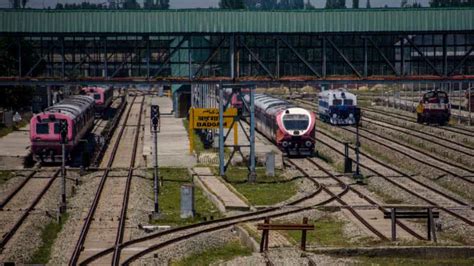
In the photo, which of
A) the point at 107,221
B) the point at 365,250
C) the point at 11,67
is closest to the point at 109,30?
the point at 107,221

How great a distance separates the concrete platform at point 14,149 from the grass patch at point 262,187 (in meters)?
10.1

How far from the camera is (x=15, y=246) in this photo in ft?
81.2

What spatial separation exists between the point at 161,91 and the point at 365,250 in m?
105

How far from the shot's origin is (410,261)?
2302 cm

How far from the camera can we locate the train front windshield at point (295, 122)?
49.2m

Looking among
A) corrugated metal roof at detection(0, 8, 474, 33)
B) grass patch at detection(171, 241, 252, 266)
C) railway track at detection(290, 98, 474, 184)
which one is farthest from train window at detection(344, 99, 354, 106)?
grass patch at detection(171, 241, 252, 266)

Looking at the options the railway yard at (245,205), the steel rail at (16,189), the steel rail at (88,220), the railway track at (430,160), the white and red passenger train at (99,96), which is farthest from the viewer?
the white and red passenger train at (99,96)

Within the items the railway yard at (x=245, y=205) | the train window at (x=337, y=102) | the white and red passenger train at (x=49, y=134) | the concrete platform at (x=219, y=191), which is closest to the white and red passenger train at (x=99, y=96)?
the train window at (x=337, y=102)

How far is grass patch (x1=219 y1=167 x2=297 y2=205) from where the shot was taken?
3484 centimetres

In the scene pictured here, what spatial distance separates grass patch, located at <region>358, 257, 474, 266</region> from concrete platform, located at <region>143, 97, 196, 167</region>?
75.8ft

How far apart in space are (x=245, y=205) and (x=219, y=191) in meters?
3.52

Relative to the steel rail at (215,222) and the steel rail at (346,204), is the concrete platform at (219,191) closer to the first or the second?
the steel rail at (215,222)

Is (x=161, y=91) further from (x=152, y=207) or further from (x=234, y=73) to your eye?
(x=152, y=207)

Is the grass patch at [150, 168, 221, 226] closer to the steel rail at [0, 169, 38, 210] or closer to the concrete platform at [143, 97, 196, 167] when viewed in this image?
the concrete platform at [143, 97, 196, 167]
